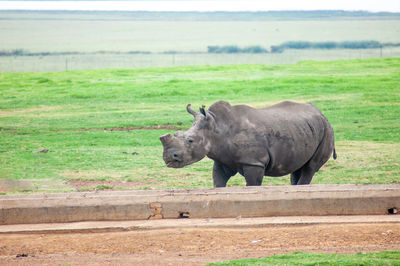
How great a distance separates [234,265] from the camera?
6.59 metres

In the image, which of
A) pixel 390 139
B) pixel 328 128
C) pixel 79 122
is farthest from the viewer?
pixel 79 122

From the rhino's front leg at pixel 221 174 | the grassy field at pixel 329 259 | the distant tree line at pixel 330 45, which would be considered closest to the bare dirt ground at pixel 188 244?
the grassy field at pixel 329 259

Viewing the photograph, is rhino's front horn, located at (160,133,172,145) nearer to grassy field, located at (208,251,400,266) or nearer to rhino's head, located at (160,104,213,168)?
rhino's head, located at (160,104,213,168)

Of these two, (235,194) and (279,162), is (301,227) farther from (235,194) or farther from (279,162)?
(279,162)

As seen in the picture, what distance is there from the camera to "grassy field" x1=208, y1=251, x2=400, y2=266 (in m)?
6.48

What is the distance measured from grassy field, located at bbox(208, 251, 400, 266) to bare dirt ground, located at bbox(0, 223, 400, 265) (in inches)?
13.1

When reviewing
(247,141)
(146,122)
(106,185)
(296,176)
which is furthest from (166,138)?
(146,122)

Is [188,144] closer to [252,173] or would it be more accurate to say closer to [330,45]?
[252,173]

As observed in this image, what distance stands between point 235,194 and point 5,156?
7661 millimetres

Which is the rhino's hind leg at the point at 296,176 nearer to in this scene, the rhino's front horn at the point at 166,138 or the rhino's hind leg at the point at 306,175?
the rhino's hind leg at the point at 306,175

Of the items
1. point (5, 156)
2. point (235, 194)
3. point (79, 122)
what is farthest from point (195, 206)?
point (79, 122)

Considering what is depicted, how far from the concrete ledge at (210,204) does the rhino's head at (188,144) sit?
0.46m

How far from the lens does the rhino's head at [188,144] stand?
9047mm

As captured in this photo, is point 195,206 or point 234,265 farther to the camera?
point 195,206
